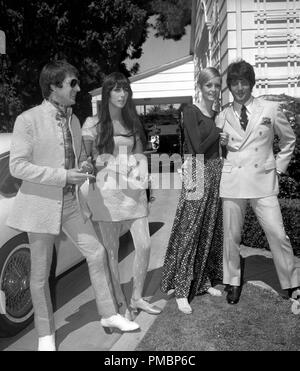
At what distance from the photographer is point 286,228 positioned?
5.83m

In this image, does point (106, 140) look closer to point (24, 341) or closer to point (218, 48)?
point (24, 341)

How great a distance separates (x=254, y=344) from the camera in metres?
3.50

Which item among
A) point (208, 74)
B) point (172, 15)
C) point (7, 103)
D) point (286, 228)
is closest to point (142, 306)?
point (208, 74)

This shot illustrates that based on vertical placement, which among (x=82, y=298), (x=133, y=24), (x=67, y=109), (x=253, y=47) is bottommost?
(x=82, y=298)

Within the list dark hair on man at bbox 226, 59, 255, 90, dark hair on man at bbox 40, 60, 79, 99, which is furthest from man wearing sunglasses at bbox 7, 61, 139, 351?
dark hair on man at bbox 226, 59, 255, 90

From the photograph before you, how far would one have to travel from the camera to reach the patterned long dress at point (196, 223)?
401 cm

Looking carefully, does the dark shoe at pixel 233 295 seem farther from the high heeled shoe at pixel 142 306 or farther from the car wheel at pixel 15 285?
the car wheel at pixel 15 285

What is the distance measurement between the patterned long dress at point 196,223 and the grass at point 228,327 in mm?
224

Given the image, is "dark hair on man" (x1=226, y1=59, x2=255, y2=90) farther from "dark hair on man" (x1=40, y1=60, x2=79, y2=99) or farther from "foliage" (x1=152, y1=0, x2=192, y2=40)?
"foliage" (x1=152, y1=0, x2=192, y2=40)

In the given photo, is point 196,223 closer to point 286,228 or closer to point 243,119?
point 243,119

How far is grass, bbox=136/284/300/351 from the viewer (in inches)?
138

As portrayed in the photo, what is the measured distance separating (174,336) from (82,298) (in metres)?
1.41
